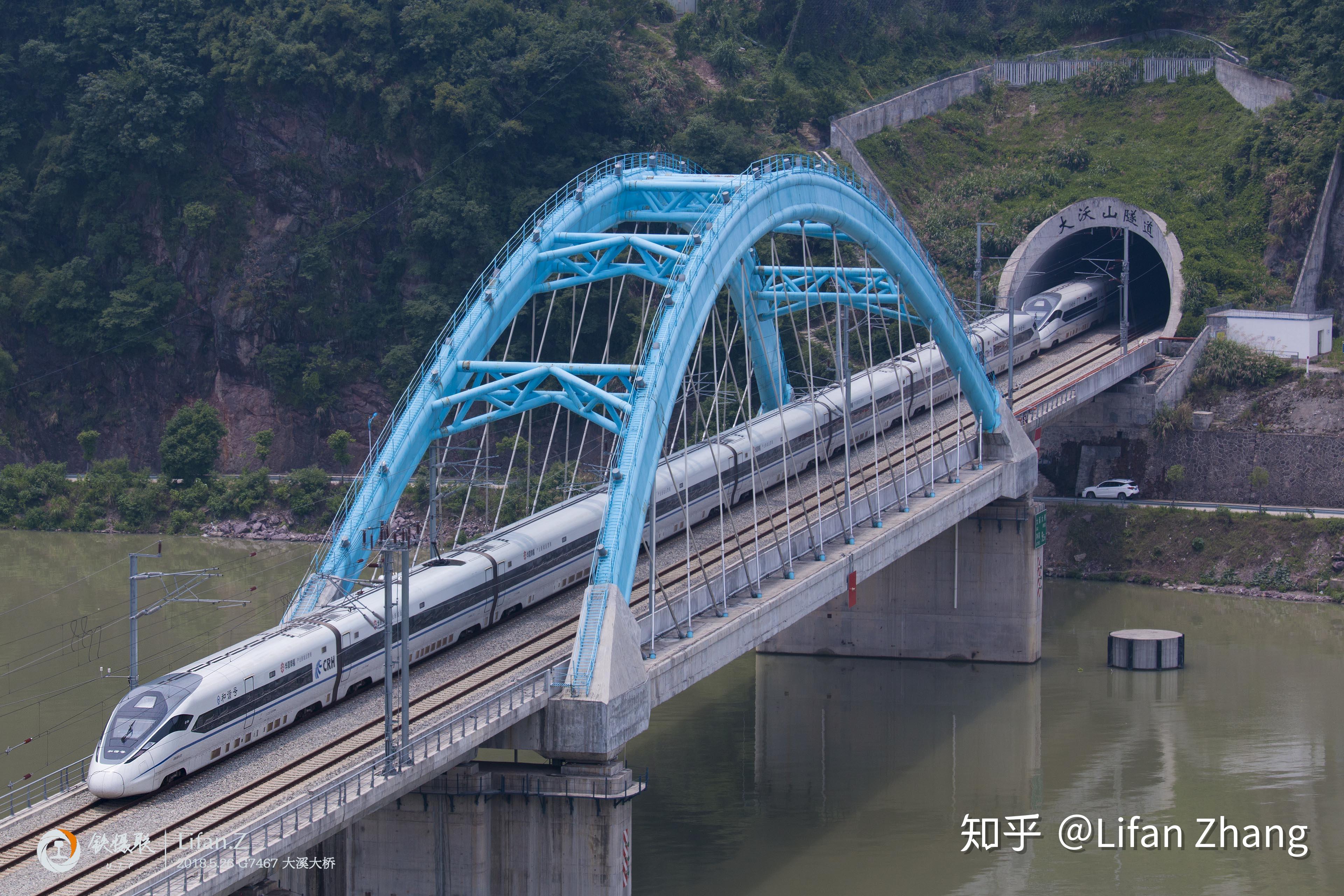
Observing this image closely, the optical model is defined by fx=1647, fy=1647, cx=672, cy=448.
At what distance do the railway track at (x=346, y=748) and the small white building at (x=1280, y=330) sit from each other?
28614 millimetres

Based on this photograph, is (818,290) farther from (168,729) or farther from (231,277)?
(231,277)

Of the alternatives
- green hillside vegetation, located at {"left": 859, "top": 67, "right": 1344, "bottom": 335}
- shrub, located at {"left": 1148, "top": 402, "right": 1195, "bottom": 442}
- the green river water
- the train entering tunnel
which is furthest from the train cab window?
green hillside vegetation, located at {"left": 859, "top": 67, "right": 1344, "bottom": 335}

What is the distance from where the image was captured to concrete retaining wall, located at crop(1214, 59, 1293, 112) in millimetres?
87000

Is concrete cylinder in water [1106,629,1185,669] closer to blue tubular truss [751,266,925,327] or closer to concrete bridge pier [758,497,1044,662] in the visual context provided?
concrete bridge pier [758,497,1044,662]

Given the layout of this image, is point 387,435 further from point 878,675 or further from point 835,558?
point 878,675

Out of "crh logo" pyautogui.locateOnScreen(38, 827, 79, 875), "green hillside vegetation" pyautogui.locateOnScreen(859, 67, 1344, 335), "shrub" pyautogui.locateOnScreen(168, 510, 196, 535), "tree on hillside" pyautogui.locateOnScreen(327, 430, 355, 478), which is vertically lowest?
"crh logo" pyautogui.locateOnScreen(38, 827, 79, 875)

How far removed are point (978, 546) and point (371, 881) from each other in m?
29.9

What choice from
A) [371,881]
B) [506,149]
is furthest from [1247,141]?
[371,881]

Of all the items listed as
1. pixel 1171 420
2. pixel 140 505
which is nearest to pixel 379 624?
pixel 1171 420

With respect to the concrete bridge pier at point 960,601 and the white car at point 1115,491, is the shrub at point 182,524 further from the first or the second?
the white car at point 1115,491

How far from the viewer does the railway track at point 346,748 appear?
81.6 ft

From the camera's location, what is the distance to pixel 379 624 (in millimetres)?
33500

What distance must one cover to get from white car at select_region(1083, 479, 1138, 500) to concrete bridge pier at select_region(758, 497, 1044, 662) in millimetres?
15173

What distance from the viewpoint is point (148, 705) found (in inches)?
1125
